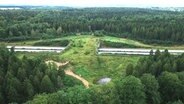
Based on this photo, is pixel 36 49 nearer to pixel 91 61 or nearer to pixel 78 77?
pixel 91 61

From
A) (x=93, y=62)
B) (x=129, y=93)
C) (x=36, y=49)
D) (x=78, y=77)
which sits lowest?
(x=78, y=77)

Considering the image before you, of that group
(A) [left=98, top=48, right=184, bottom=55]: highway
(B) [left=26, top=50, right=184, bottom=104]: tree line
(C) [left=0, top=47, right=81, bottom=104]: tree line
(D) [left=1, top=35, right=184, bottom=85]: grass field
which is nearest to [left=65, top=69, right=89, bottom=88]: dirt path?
(D) [left=1, top=35, right=184, bottom=85]: grass field

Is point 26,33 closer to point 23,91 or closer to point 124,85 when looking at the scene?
point 23,91

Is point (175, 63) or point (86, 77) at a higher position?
point (175, 63)

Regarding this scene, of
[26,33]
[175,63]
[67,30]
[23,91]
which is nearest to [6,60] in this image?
[23,91]

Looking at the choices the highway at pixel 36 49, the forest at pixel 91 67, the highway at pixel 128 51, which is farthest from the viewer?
the highway at pixel 36 49

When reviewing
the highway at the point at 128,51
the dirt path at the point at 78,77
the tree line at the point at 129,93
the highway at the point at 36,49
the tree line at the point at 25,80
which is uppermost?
the tree line at the point at 129,93

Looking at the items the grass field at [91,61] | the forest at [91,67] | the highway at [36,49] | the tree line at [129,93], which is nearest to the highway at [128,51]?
the grass field at [91,61]

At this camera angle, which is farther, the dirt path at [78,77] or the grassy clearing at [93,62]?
the grassy clearing at [93,62]

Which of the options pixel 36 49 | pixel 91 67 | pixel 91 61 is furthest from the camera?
pixel 36 49

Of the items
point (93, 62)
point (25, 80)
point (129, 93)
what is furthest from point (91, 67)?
point (129, 93)

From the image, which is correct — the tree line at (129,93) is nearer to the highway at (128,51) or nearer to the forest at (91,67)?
the forest at (91,67)
